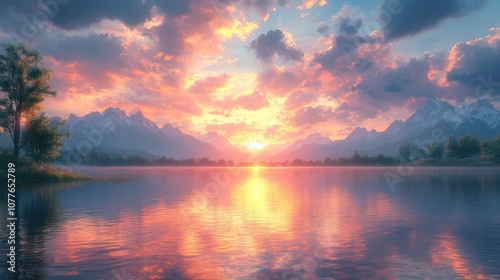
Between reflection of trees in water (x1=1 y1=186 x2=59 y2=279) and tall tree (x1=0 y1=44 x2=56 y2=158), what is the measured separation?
148 ft

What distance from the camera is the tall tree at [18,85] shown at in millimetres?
86000

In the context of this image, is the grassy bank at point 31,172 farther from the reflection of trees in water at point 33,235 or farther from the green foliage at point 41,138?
the reflection of trees in water at point 33,235

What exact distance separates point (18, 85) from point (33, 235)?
73010mm

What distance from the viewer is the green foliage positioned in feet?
297

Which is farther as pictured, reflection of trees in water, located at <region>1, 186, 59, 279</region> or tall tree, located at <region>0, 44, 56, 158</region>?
tall tree, located at <region>0, 44, 56, 158</region>

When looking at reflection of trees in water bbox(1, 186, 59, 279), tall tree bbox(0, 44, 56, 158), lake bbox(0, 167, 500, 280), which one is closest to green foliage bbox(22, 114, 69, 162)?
tall tree bbox(0, 44, 56, 158)

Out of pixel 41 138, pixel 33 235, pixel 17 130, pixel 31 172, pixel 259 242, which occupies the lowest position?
pixel 259 242

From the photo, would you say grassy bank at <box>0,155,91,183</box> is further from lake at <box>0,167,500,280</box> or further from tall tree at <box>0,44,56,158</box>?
lake at <box>0,167,500,280</box>

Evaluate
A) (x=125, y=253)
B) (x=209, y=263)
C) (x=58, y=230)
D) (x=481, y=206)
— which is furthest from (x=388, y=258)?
(x=481, y=206)

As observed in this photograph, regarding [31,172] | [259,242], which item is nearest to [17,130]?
[31,172]

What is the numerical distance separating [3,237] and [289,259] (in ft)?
68.6

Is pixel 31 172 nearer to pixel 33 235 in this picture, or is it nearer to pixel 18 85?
pixel 18 85

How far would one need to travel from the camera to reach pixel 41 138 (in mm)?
91312

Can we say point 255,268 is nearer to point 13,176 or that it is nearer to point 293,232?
point 293,232
